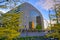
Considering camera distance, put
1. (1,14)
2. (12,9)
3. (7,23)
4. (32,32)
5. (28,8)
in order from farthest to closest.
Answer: (28,8) < (32,32) < (12,9) < (7,23) < (1,14)

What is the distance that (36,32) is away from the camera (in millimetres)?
26703

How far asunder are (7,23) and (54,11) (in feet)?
10.8

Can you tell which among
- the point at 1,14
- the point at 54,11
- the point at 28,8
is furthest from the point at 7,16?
the point at 28,8

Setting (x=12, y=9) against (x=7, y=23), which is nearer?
(x=7, y=23)

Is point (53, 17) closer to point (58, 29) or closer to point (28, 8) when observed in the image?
point (58, 29)

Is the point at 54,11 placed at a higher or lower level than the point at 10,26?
higher

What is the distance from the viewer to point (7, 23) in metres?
12.0

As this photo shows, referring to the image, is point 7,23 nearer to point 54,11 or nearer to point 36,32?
point 54,11

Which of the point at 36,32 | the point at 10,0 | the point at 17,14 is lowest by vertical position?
the point at 36,32

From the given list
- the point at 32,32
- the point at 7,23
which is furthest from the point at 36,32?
the point at 7,23

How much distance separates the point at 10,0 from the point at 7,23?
1443 mm

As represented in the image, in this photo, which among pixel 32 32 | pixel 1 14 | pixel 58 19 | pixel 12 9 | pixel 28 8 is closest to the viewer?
pixel 1 14

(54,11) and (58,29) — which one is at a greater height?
(54,11)

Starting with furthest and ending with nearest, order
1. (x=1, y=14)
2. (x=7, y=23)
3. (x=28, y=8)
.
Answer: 1. (x=28, y=8)
2. (x=7, y=23)
3. (x=1, y=14)
